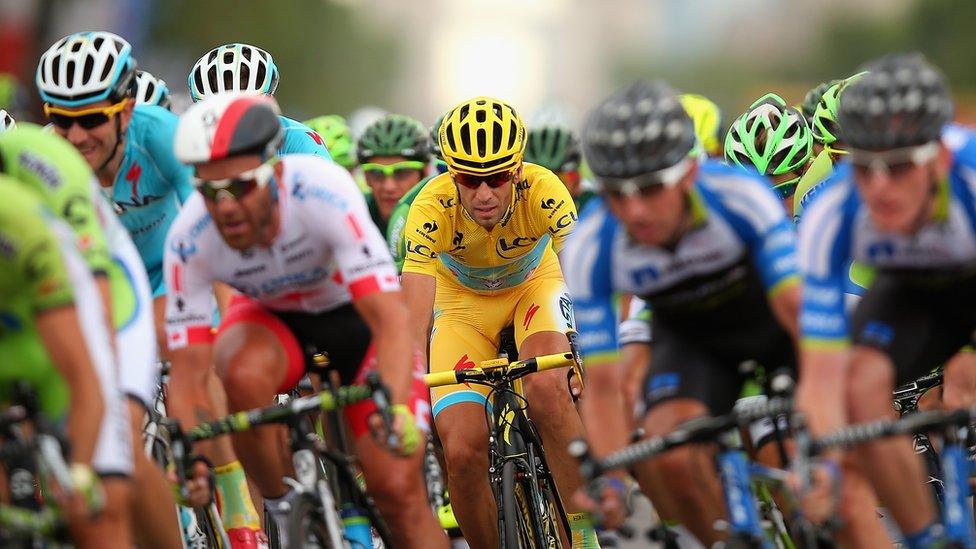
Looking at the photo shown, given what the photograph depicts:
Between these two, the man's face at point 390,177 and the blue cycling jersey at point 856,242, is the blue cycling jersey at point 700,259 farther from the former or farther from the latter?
the man's face at point 390,177

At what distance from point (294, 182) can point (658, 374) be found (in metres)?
1.81

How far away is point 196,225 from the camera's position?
7188 mm

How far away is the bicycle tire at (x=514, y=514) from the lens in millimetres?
8492

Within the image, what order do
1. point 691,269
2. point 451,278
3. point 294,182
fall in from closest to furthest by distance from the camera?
point 691,269 < point 294,182 < point 451,278

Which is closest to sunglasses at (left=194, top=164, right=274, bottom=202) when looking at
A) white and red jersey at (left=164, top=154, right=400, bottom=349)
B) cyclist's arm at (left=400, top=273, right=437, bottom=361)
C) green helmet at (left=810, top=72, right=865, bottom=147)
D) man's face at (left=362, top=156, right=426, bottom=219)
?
white and red jersey at (left=164, top=154, right=400, bottom=349)

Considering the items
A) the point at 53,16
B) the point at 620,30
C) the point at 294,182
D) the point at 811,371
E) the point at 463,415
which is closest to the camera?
the point at 811,371

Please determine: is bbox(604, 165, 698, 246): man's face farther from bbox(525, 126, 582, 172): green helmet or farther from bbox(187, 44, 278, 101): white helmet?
bbox(525, 126, 582, 172): green helmet

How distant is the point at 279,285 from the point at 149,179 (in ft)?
6.77

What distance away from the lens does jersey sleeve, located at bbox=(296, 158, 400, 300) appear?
7.00 meters

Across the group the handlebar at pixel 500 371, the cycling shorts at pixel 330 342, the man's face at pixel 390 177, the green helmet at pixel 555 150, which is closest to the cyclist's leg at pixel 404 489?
the cycling shorts at pixel 330 342

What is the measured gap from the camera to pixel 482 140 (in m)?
9.26

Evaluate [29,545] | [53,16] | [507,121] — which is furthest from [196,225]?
[53,16]

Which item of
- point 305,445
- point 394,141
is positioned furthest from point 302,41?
point 305,445

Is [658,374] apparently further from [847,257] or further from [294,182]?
[294,182]
